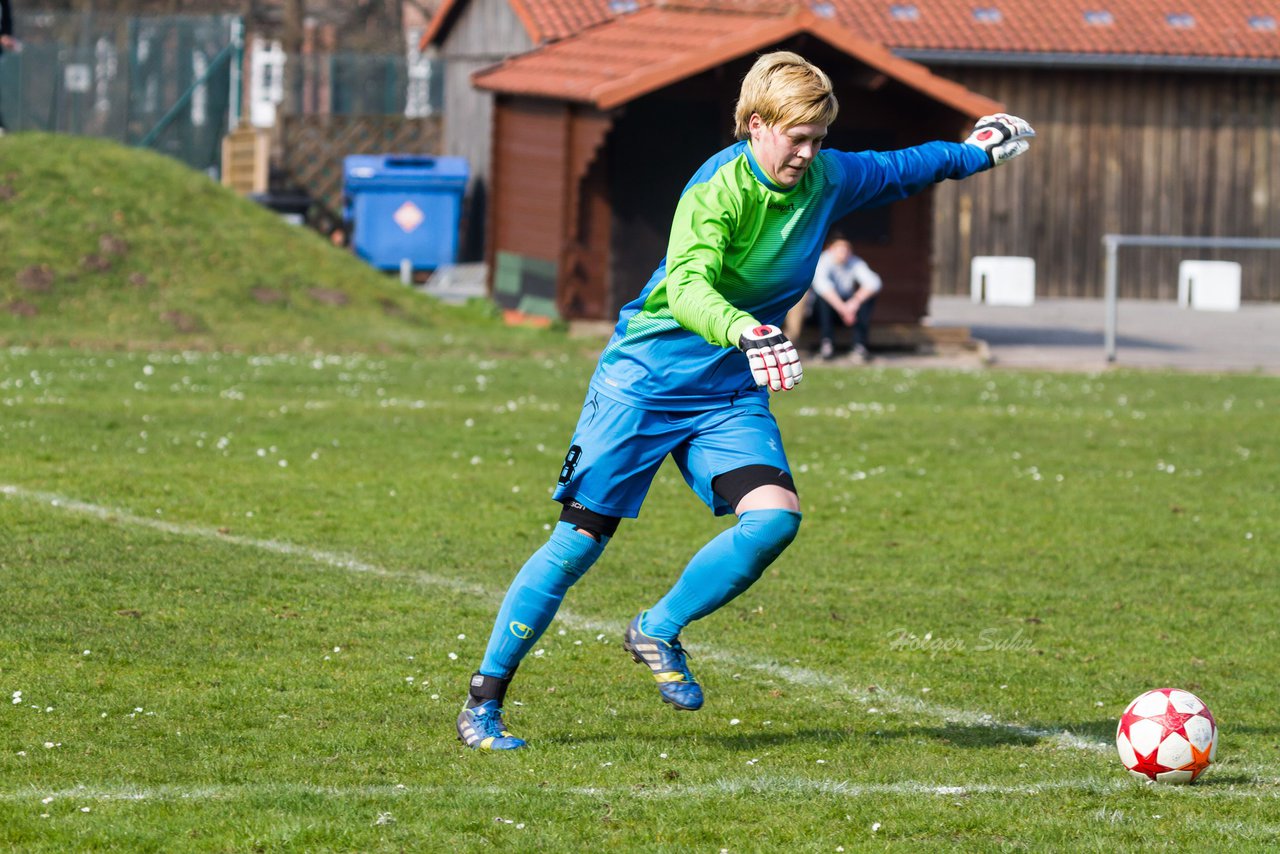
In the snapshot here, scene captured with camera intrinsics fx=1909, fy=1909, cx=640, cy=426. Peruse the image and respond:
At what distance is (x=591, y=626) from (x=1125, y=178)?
26205mm

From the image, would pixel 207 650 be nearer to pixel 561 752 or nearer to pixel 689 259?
pixel 561 752

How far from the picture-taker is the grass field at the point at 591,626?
17.6 ft

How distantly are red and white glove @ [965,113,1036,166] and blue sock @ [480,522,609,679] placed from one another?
6.48ft

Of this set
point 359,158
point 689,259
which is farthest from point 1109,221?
point 689,259

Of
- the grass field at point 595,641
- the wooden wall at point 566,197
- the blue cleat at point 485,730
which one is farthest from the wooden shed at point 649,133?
the blue cleat at point 485,730

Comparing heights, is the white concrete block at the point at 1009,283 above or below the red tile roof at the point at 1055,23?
below

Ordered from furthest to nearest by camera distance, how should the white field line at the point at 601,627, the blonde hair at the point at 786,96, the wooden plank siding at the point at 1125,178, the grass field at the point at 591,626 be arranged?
the wooden plank siding at the point at 1125,178 < the white field line at the point at 601,627 < the blonde hair at the point at 786,96 < the grass field at the point at 591,626

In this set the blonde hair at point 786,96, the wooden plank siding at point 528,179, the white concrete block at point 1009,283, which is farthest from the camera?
the white concrete block at point 1009,283

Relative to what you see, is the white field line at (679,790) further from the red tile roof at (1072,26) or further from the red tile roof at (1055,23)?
the red tile roof at (1072,26)

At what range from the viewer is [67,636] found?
738 cm

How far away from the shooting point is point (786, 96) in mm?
5691

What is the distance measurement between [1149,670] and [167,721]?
379 cm

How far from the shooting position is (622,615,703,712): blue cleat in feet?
20.2

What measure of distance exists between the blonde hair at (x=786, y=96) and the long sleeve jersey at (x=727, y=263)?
17 cm
